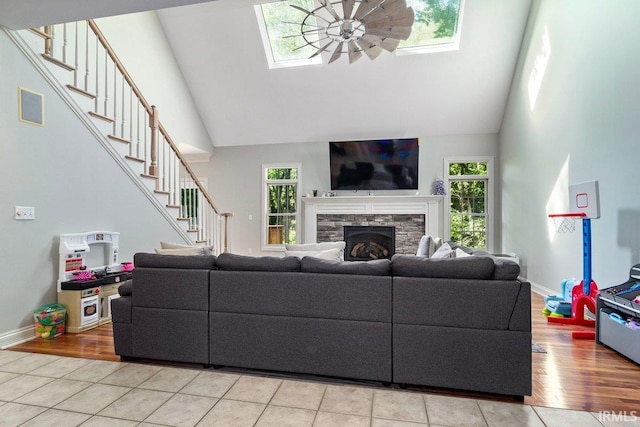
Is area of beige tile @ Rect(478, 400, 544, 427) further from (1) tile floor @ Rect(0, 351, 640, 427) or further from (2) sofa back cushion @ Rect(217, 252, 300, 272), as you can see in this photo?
(2) sofa back cushion @ Rect(217, 252, 300, 272)

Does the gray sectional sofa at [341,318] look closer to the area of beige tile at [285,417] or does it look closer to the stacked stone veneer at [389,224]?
the area of beige tile at [285,417]

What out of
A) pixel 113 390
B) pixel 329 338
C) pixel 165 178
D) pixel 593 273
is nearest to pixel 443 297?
pixel 329 338

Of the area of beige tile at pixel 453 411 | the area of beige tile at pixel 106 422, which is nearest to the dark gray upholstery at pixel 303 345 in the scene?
the area of beige tile at pixel 453 411

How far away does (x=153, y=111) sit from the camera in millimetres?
4930

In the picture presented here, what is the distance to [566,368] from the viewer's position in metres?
2.63

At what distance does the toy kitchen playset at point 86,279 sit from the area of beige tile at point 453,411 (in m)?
3.36

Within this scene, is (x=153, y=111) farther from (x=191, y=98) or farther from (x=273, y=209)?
(x=273, y=209)

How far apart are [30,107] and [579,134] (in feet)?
19.1

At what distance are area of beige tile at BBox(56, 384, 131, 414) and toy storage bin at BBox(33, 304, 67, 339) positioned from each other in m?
1.38

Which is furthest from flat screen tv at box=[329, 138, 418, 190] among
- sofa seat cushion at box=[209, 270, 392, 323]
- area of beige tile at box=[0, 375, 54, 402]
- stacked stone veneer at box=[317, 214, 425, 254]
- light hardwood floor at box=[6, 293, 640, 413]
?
area of beige tile at box=[0, 375, 54, 402]

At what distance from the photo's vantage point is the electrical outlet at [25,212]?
316cm

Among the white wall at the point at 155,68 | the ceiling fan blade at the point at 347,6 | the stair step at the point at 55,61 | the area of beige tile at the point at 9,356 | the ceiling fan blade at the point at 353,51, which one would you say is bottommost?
the area of beige tile at the point at 9,356

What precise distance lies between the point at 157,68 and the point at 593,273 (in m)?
7.39

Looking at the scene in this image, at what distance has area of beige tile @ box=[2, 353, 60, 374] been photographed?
2613 millimetres
